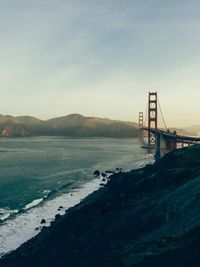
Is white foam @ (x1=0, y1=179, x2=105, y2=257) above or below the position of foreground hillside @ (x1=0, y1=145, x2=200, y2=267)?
below

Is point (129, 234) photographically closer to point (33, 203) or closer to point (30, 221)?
point (30, 221)

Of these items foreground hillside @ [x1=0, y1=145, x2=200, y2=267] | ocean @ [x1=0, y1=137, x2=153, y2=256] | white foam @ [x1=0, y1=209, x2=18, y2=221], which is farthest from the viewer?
white foam @ [x1=0, y1=209, x2=18, y2=221]

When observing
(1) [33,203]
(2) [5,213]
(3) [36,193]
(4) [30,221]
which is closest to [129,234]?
(4) [30,221]

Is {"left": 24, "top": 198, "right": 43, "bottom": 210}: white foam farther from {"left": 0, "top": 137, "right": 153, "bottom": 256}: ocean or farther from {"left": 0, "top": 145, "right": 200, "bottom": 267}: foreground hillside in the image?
{"left": 0, "top": 145, "right": 200, "bottom": 267}: foreground hillside

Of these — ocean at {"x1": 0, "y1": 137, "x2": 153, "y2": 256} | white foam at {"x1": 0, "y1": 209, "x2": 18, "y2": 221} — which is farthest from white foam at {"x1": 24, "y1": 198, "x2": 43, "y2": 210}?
white foam at {"x1": 0, "y1": 209, "x2": 18, "y2": 221}

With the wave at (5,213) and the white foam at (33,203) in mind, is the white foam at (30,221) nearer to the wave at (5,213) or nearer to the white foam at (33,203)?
the white foam at (33,203)

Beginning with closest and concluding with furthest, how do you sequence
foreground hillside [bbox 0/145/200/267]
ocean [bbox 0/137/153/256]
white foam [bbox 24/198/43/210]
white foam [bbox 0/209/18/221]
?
foreground hillside [bbox 0/145/200/267] < ocean [bbox 0/137/153/256] < white foam [bbox 0/209/18/221] < white foam [bbox 24/198/43/210]

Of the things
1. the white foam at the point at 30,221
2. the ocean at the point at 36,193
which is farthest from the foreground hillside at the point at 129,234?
the ocean at the point at 36,193
